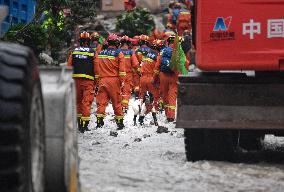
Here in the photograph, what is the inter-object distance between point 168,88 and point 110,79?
1953 mm

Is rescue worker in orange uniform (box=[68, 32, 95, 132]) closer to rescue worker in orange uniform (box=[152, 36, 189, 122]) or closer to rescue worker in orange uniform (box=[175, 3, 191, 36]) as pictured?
rescue worker in orange uniform (box=[152, 36, 189, 122])

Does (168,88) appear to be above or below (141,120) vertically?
above

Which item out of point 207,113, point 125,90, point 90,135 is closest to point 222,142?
point 207,113

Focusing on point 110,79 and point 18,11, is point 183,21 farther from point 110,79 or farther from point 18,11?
point 18,11

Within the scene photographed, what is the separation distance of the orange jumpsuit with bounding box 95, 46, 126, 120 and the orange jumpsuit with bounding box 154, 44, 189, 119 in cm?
155

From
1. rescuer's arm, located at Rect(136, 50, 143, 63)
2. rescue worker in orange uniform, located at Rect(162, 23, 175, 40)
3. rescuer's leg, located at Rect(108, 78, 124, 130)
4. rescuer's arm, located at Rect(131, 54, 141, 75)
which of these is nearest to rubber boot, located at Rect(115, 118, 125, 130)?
rescuer's leg, located at Rect(108, 78, 124, 130)

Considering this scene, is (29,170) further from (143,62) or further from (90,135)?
(143,62)

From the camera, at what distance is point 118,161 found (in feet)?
28.2

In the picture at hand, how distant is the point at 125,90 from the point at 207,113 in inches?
355

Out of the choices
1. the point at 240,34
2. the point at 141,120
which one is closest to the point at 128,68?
the point at 141,120

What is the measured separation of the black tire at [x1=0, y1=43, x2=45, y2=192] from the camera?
11.7ft

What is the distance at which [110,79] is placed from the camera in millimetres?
14133

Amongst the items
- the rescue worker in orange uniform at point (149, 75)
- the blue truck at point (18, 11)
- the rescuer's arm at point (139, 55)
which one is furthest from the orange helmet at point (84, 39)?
the rescuer's arm at point (139, 55)

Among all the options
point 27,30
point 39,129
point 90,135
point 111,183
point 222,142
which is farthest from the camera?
point 90,135
